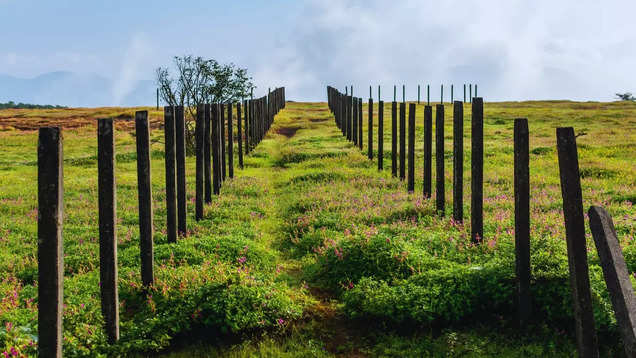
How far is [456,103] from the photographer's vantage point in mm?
12016

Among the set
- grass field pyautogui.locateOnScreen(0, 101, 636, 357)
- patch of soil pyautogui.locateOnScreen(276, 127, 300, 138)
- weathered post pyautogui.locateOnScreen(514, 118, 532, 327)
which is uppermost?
patch of soil pyautogui.locateOnScreen(276, 127, 300, 138)

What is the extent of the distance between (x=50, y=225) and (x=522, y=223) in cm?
553

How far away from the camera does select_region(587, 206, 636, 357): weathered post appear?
3.70 meters

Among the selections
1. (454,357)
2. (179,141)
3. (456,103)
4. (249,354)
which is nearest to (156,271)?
(249,354)

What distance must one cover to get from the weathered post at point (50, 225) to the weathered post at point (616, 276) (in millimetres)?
4761

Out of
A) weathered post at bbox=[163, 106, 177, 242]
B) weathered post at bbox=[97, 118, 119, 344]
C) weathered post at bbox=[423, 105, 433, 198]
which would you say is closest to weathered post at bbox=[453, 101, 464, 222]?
weathered post at bbox=[423, 105, 433, 198]

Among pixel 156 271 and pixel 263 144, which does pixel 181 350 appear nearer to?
pixel 156 271

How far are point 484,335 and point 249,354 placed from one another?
9.36 ft

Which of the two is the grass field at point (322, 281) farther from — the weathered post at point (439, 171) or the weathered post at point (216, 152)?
the weathered post at point (216, 152)

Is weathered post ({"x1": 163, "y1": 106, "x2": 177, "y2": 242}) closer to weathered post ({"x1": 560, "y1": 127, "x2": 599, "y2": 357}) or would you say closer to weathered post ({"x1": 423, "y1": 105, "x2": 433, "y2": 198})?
weathered post ({"x1": 423, "y1": 105, "x2": 433, "y2": 198})

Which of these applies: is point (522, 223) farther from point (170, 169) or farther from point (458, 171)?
point (170, 169)

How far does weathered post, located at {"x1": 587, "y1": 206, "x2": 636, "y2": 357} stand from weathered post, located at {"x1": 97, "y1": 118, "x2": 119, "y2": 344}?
17.2 ft

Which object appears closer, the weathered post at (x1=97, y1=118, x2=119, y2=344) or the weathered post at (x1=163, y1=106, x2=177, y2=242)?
the weathered post at (x1=97, y1=118, x2=119, y2=344)

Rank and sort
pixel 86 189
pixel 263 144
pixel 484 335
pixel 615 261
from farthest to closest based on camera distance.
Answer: pixel 263 144 < pixel 86 189 < pixel 484 335 < pixel 615 261
